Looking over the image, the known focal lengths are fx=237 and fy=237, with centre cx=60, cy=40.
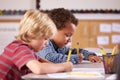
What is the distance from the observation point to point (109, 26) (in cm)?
316

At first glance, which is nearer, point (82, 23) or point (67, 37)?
point (67, 37)

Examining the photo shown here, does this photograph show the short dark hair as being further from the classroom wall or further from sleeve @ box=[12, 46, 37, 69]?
the classroom wall

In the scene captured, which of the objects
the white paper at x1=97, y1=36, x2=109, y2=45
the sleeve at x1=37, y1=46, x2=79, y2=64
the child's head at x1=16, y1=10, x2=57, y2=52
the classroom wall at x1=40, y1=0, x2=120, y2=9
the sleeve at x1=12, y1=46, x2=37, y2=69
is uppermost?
the classroom wall at x1=40, y1=0, x2=120, y2=9

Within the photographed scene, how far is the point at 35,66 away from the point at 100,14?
227 centimetres

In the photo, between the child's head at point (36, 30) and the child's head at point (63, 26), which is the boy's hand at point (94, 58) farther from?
the child's head at point (36, 30)

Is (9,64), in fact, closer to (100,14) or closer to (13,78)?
(13,78)

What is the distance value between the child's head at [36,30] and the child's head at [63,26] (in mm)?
507

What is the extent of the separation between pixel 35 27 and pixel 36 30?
0.05ft

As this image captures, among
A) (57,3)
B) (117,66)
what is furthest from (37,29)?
(57,3)

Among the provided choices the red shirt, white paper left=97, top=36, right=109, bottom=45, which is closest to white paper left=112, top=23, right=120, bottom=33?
white paper left=97, top=36, right=109, bottom=45

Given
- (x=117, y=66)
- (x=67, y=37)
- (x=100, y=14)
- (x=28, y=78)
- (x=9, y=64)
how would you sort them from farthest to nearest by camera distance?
(x=100, y=14) → (x=67, y=37) → (x=9, y=64) → (x=28, y=78) → (x=117, y=66)

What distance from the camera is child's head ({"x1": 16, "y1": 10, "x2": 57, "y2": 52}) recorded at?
3.89 feet

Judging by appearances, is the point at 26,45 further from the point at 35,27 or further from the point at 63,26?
the point at 63,26

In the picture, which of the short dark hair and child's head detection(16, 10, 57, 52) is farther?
the short dark hair
